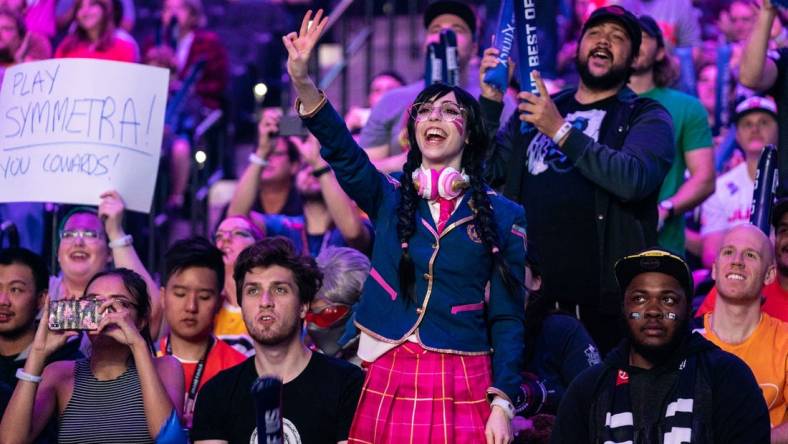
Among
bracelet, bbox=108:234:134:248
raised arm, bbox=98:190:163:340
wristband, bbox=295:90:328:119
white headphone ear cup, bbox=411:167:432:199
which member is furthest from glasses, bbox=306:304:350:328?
wristband, bbox=295:90:328:119

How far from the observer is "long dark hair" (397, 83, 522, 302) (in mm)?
5738

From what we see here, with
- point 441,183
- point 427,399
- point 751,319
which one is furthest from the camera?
point 751,319

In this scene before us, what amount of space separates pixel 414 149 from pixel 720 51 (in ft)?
17.7

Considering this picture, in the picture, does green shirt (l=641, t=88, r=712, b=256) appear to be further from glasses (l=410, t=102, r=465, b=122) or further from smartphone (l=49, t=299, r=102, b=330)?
smartphone (l=49, t=299, r=102, b=330)

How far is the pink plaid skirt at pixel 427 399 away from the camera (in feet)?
18.5

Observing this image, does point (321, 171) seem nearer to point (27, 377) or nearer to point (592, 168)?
point (592, 168)

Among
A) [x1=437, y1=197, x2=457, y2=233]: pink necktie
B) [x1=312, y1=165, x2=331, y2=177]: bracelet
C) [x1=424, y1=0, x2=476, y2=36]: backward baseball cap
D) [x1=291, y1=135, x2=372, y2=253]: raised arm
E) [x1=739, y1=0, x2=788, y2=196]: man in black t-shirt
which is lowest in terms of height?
[x1=437, y1=197, x2=457, y2=233]: pink necktie

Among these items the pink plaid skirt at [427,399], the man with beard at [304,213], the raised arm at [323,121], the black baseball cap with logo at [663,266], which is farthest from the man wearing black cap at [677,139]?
the raised arm at [323,121]

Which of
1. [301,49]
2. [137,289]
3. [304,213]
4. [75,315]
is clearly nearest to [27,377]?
[75,315]

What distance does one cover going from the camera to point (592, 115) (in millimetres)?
7207

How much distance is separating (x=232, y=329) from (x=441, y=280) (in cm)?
221

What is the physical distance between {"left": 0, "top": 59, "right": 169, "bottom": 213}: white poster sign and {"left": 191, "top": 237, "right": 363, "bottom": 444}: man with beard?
1.59 metres

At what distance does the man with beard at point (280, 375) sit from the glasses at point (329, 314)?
0.70 m

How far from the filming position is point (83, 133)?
7848 millimetres
